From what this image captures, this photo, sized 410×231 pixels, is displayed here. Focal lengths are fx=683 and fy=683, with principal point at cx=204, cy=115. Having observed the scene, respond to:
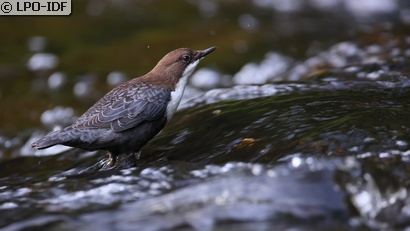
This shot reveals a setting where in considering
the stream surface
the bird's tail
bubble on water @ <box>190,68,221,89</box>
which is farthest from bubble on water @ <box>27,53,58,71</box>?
the bird's tail

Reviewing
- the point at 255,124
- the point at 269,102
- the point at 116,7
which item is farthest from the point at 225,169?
the point at 116,7

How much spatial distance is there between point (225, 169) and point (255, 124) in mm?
881

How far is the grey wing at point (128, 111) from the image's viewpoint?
5035mm

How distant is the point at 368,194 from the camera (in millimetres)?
3760

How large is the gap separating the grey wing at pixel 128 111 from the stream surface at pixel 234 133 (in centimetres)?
31

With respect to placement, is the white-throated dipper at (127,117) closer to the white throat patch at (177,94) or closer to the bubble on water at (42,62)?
the white throat patch at (177,94)

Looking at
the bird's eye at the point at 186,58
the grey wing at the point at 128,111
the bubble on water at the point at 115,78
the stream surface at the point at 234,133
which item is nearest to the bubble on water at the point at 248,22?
the stream surface at the point at 234,133

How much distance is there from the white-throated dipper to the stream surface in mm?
196

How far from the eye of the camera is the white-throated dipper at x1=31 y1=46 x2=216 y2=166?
496 centimetres

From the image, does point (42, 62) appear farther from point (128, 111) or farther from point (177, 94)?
point (128, 111)

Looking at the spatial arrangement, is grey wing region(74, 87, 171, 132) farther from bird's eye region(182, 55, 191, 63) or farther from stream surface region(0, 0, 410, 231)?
bird's eye region(182, 55, 191, 63)

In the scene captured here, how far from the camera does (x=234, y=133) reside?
16.5 ft

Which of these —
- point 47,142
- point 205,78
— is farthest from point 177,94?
point 205,78

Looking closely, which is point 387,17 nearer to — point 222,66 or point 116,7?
point 222,66
